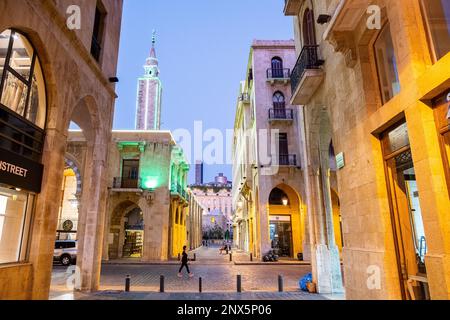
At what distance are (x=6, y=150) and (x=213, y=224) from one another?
7965 cm

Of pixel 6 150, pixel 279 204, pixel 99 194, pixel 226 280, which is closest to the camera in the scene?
pixel 6 150

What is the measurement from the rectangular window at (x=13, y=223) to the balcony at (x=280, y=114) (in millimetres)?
21124

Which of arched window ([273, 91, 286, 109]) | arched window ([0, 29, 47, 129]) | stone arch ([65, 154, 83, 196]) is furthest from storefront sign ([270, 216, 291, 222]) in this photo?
arched window ([0, 29, 47, 129])

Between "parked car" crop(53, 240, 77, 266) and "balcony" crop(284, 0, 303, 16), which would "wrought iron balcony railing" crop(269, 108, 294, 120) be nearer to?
"balcony" crop(284, 0, 303, 16)

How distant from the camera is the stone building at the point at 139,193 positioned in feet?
81.4

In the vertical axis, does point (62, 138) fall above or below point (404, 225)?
above

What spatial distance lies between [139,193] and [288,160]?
1357 cm

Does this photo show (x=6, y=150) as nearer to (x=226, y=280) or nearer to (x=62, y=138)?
(x=62, y=138)

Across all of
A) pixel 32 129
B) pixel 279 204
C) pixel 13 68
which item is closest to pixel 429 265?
pixel 32 129

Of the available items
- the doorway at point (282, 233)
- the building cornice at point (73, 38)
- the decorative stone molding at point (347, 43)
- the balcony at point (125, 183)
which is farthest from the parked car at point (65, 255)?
the decorative stone molding at point (347, 43)

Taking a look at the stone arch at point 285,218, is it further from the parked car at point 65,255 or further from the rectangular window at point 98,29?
the rectangular window at point 98,29

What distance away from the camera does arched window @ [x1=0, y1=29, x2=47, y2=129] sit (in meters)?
6.81

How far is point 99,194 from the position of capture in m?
11.5
